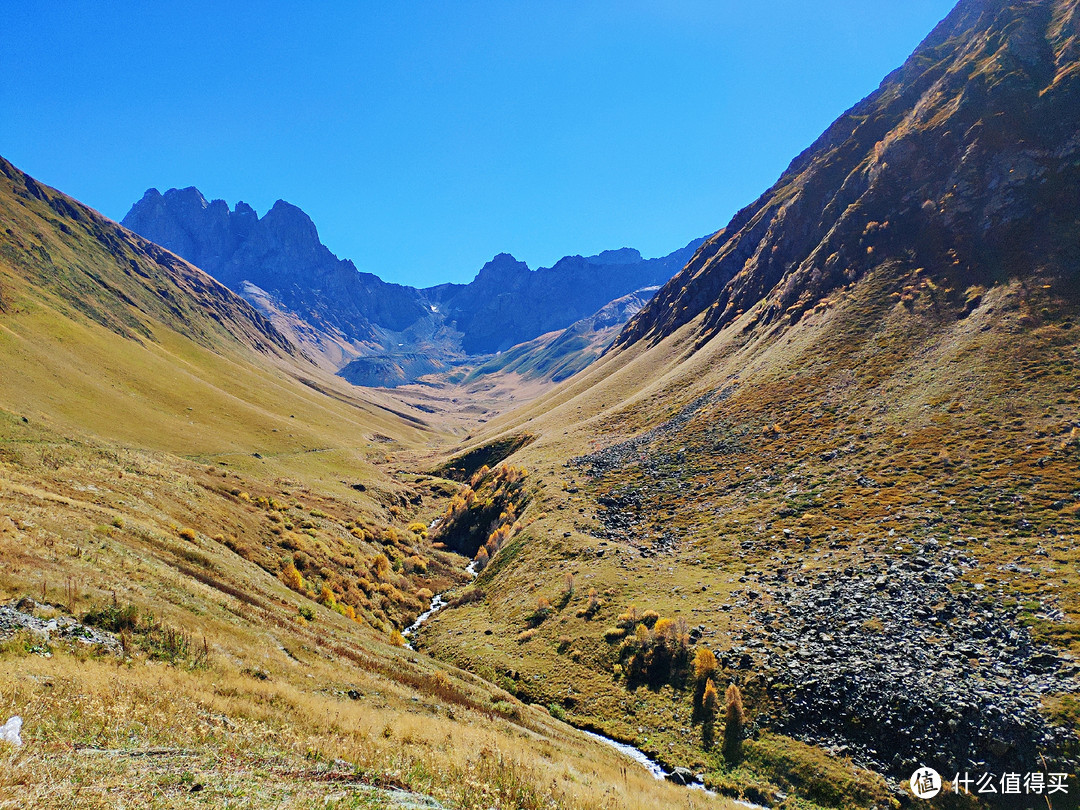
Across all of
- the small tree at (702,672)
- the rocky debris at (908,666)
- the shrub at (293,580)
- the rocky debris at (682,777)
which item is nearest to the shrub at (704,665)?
the small tree at (702,672)

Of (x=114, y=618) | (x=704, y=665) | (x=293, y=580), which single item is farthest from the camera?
(x=293, y=580)

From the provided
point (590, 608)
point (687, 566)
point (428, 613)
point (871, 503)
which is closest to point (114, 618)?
point (590, 608)

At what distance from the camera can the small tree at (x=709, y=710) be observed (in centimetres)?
2462

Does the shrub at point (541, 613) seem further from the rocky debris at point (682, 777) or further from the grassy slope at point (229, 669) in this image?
the rocky debris at point (682, 777)

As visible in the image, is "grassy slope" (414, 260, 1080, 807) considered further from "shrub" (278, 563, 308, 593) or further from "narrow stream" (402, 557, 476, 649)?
"shrub" (278, 563, 308, 593)

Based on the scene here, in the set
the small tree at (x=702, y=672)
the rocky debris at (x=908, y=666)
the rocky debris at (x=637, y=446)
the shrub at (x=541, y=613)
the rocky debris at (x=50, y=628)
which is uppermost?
the rocky debris at (x=637, y=446)

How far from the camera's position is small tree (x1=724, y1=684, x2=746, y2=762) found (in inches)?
919

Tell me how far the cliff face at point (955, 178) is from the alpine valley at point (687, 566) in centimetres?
49

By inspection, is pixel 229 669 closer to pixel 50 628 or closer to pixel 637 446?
pixel 50 628

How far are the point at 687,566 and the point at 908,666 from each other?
1725 cm

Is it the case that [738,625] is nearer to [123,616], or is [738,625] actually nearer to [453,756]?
[453,756]

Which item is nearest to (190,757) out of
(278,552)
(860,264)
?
(278,552)

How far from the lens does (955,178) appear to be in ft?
215

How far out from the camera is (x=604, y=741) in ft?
84.9
